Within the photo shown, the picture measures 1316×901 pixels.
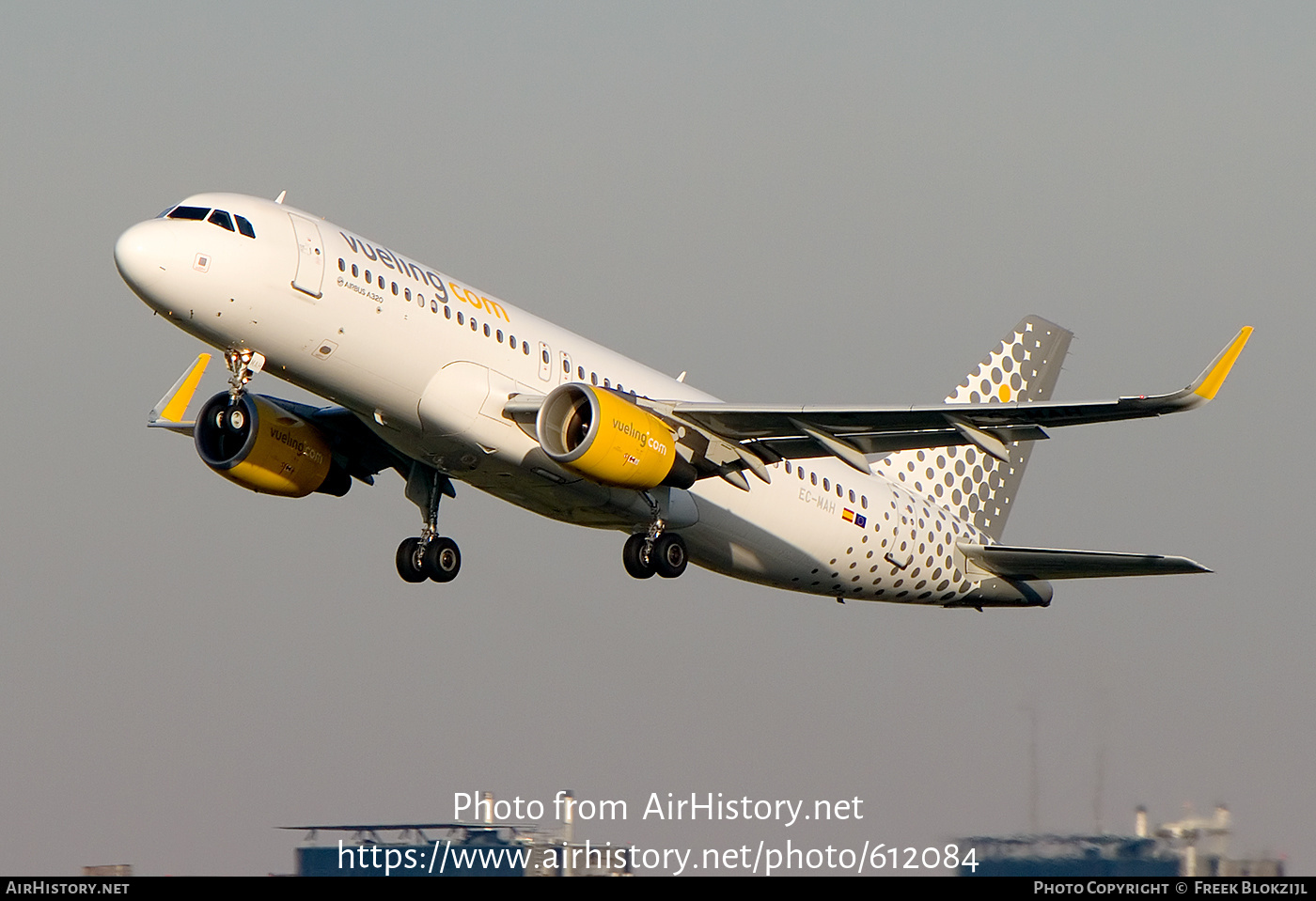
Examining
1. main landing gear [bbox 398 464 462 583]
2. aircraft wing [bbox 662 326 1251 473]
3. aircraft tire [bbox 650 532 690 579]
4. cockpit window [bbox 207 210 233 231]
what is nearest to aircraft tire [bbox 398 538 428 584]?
main landing gear [bbox 398 464 462 583]

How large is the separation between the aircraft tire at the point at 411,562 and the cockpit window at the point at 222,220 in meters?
8.49

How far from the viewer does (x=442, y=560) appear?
3375 centimetres

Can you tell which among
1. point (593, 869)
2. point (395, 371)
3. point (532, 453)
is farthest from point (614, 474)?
point (593, 869)

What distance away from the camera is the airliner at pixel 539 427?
27.5 metres

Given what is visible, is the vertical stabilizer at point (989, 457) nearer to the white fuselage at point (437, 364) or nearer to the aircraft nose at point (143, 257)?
the white fuselage at point (437, 364)

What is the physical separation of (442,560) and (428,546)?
391mm

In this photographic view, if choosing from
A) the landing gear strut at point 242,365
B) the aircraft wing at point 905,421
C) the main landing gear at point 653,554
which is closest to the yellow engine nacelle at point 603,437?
the aircraft wing at point 905,421

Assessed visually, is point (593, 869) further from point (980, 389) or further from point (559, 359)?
point (980, 389)

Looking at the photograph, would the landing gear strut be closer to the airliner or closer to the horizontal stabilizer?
the airliner

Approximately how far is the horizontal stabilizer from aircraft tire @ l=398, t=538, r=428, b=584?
1166 cm

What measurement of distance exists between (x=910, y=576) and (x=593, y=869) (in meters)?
8.93

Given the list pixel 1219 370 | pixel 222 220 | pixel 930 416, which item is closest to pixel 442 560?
pixel 222 220

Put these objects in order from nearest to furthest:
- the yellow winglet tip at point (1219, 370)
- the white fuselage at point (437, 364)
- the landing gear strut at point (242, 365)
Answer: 1. the yellow winglet tip at point (1219, 370)
2. the white fuselage at point (437, 364)
3. the landing gear strut at point (242, 365)
